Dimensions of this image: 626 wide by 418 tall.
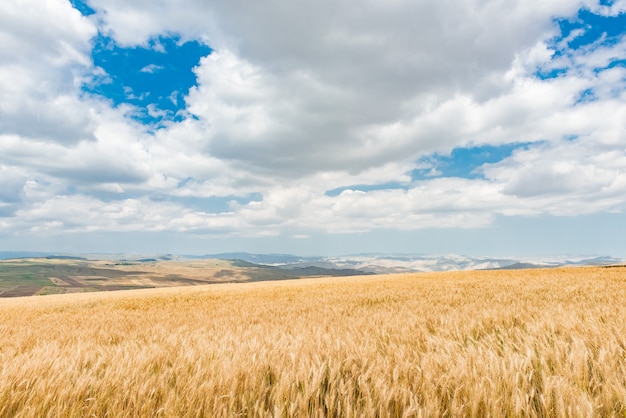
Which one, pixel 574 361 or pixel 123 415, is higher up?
pixel 574 361

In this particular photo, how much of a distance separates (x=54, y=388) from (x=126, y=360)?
980 millimetres

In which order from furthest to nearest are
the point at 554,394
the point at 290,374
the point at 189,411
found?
the point at 290,374 → the point at 554,394 → the point at 189,411

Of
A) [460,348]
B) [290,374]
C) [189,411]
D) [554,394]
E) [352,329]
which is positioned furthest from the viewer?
[352,329]

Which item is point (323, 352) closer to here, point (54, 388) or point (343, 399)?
point (343, 399)

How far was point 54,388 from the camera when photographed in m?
2.41

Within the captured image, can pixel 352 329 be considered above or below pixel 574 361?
below

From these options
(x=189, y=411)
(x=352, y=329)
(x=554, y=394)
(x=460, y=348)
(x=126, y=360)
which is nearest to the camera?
(x=189, y=411)

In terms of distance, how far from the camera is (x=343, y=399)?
234cm

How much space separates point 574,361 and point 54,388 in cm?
416

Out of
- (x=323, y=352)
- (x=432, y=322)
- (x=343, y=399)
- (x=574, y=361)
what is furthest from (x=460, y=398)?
(x=432, y=322)

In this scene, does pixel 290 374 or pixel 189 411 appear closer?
pixel 189 411

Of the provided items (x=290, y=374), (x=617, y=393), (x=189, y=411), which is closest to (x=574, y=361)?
(x=617, y=393)

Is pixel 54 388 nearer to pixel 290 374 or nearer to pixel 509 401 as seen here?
pixel 290 374

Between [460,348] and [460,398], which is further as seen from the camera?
[460,348]
